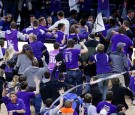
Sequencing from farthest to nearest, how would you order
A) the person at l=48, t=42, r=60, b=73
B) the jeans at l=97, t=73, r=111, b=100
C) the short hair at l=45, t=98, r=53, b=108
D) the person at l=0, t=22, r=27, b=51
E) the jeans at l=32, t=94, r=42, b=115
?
the person at l=0, t=22, r=27, b=51 → the person at l=48, t=42, r=60, b=73 → the jeans at l=97, t=73, r=111, b=100 → the jeans at l=32, t=94, r=42, b=115 → the short hair at l=45, t=98, r=53, b=108

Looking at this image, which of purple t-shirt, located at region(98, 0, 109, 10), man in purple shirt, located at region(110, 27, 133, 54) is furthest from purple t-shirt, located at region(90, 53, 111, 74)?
purple t-shirt, located at region(98, 0, 109, 10)

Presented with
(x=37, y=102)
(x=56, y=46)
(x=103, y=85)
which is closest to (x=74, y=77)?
(x=103, y=85)

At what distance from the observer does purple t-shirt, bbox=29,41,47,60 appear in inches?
772

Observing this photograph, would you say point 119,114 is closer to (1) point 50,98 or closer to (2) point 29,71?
(1) point 50,98

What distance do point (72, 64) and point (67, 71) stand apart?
8.4 inches

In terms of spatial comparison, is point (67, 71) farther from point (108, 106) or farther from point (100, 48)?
point (108, 106)

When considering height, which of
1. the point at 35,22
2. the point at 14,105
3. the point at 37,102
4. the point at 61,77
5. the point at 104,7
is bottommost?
the point at 37,102

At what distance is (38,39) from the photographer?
2100 centimetres

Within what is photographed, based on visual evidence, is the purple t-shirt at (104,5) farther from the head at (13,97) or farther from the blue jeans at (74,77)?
the head at (13,97)

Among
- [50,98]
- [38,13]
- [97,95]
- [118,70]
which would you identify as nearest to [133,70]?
[118,70]

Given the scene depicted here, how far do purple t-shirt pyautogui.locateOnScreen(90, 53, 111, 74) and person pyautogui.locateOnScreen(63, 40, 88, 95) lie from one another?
422mm

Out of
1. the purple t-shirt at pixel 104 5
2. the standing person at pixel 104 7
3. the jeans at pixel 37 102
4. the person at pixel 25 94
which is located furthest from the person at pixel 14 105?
the purple t-shirt at pixel 104 5

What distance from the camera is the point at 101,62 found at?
736 inches

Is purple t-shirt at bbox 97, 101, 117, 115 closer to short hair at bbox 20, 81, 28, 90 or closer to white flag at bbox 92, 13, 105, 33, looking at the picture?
short hair at bbox 20, 81, 28, 90
